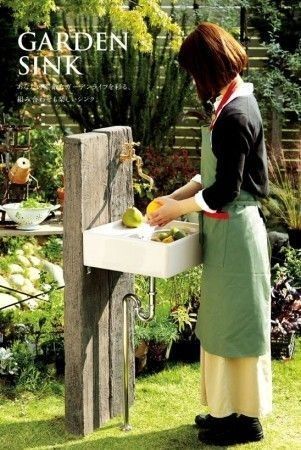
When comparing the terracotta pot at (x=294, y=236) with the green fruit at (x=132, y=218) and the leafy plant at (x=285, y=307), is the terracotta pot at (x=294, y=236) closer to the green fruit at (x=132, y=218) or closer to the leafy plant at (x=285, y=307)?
the leafy plant at (x=285, y=307)

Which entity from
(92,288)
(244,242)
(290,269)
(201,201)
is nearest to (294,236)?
(290,269)

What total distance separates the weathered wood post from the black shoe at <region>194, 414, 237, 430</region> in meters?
0.43

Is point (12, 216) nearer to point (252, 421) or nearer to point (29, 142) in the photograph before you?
point (252, 421)

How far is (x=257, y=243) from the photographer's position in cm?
454

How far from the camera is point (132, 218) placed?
4809 millimetres

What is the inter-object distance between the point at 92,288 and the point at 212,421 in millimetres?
845

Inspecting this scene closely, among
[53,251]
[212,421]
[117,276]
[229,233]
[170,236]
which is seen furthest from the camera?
[53,251]

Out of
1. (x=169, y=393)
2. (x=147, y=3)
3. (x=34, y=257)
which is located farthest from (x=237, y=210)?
(x=147, y=3)

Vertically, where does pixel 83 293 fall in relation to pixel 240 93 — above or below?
below

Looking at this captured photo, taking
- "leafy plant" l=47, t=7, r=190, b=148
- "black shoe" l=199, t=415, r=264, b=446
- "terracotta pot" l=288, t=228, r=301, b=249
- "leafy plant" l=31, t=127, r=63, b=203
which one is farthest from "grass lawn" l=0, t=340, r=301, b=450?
"leafy plant" l=47, t=7, r=190, b=148

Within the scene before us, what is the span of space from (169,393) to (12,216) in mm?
1256

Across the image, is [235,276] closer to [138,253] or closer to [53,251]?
[138,253]

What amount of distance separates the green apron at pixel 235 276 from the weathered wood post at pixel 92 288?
1.62 ft

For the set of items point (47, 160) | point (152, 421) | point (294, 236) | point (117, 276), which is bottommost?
point (152, 421)
